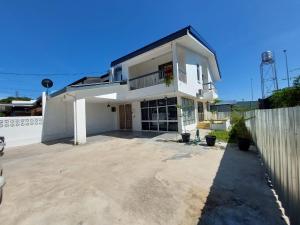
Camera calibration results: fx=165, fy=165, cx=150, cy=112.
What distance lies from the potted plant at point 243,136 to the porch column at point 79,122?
340 inches

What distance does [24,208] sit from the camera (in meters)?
3.10

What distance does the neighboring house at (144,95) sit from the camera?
10562 millimetres

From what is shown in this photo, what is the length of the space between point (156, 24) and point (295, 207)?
13.4m

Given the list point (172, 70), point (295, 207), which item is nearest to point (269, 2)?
point (172, 70)

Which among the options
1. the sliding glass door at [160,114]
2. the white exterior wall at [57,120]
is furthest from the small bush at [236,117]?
the white exterior wall at [57,120]

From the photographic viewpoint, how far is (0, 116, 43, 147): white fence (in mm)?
9953

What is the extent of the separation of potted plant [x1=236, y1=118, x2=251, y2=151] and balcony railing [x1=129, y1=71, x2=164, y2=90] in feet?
21.8

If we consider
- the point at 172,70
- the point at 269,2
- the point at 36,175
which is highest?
the point at 269,2

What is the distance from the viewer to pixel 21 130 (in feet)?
34.8

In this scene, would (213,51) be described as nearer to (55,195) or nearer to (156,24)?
(156,24)

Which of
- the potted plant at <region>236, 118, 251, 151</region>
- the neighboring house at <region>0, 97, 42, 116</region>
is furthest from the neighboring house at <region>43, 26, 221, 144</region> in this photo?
the neighboring house at <region>0, 97, 42, 116</region>

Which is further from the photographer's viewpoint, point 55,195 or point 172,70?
point 172,70

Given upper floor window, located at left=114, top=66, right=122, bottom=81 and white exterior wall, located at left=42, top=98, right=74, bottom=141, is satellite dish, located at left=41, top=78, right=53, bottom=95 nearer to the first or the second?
white exterior wall, located at left=42, top=98, right=74, bottom=141

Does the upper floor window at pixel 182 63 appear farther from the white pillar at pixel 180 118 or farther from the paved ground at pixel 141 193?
the paved ground at pixel 141 193
